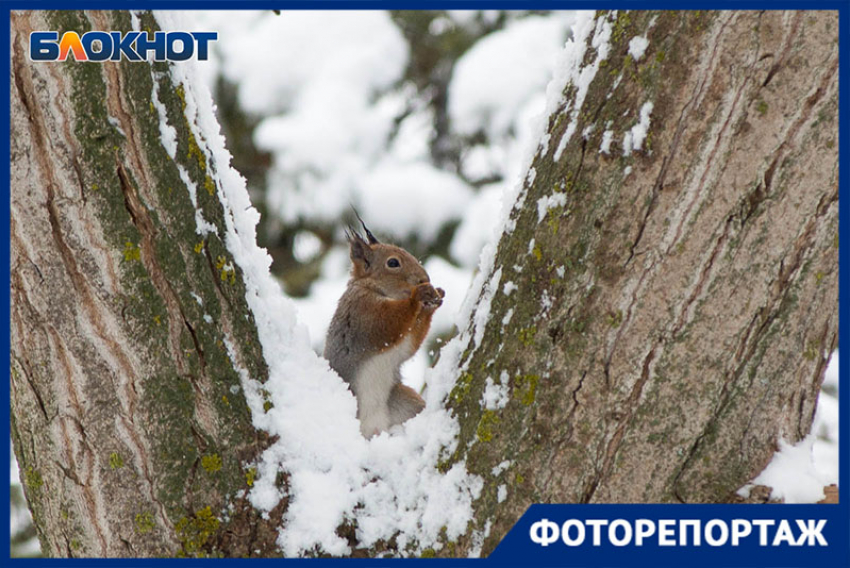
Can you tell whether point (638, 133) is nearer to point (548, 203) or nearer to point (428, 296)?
point (548, 203)

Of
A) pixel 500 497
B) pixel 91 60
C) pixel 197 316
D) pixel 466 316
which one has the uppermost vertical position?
pixel 91 60

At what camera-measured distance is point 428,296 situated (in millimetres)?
2875

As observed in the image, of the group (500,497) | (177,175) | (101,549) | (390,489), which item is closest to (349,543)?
(390,489)

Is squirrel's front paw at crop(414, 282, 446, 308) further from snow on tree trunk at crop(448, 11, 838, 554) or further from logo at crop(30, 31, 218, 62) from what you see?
logo at crop(30, 31, 218, 62)

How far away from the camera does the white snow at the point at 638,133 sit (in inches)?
67.5

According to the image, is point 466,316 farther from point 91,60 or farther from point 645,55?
point 91,60

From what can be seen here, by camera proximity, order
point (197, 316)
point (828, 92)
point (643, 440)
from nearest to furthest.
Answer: point (828, 92) < point (643, 440) < point (197, 316)

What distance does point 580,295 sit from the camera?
176cm

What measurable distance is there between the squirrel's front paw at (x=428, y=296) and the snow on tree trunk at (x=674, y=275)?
100 centimetres

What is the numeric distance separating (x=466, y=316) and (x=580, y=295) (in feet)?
1.39

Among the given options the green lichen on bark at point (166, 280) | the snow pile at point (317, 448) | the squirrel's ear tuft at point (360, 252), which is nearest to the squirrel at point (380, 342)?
the squirrel's ear tuft at point (360, 252)

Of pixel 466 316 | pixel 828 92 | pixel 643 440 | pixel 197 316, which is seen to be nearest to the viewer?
pixel 828 92

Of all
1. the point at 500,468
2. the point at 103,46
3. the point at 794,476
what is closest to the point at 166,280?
the point at 103,46

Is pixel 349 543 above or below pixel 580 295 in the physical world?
below
